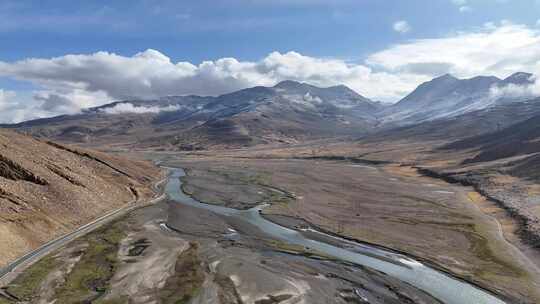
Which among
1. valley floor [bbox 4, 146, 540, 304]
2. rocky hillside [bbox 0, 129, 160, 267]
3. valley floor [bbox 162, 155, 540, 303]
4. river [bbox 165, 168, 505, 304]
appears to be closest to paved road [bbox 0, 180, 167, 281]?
rocky hillside [bbox 0, 129, 160, 267]

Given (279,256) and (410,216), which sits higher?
(279,256)

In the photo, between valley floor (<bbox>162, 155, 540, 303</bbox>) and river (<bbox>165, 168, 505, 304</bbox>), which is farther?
valley floor (<bbox>162, 155, 540, 303</bbox>)

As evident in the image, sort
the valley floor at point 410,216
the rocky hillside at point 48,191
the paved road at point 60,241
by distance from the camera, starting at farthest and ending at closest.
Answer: the rocky hillside at point 48,191 → the valley floor at point 410,216 → the paved road at point 60,241

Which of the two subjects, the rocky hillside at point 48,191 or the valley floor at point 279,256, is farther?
the rocky hillside at point 48,191

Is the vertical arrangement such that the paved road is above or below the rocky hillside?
below

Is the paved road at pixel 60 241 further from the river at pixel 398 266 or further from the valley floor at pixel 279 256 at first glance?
the river at pixel 398 266

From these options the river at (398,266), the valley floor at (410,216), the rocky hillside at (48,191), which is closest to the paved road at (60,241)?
the rocky hillside at (48,191)

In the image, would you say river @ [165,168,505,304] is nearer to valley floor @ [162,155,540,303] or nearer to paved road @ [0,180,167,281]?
valley floor @ [162,155,540,303]

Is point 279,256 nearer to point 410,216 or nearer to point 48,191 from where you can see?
point 410,216

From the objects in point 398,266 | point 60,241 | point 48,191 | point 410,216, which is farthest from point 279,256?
point 48,191

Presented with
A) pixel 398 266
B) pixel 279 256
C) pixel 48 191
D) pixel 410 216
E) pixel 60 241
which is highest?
pixel 48 191
